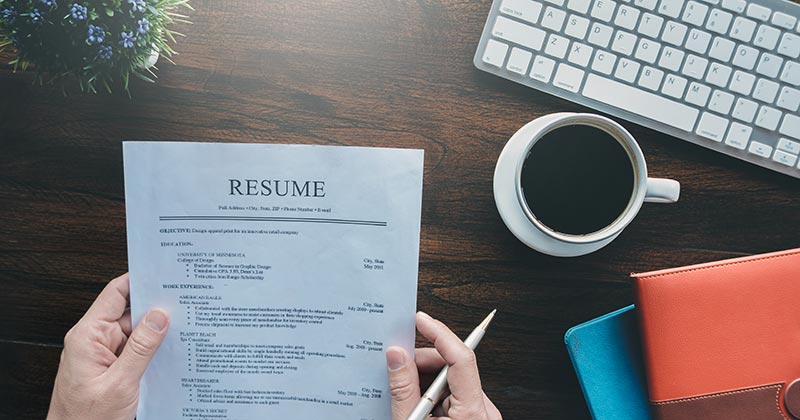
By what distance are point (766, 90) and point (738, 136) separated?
0.05 meters

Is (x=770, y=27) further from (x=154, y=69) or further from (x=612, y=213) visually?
(x=154, y=69)

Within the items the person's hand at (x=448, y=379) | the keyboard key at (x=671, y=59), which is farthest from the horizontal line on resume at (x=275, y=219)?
the keyboard key at (x=671, y=59)

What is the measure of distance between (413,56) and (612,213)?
252 millimetres

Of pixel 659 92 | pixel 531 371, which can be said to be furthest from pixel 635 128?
pixel 531 371

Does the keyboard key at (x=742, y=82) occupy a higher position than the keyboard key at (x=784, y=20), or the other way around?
the keyboard key at (x=784, y=20)

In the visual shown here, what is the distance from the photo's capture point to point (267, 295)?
0.62m

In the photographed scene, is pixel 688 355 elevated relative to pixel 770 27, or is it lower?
lower

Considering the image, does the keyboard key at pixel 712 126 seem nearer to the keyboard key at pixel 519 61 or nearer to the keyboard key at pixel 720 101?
the keyboard key at pixel 720 101

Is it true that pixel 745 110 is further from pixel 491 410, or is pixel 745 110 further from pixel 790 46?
pixel 491 410

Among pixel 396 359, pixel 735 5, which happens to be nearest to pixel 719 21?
pixel 735 5

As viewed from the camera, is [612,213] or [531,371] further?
[531,371]

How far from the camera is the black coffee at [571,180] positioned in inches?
21.7

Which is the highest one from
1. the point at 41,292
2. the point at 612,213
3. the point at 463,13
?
the point at 463,13

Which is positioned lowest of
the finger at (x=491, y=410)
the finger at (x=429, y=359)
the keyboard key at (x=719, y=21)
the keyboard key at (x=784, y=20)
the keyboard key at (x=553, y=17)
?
the finger at (x=491, y=410)
